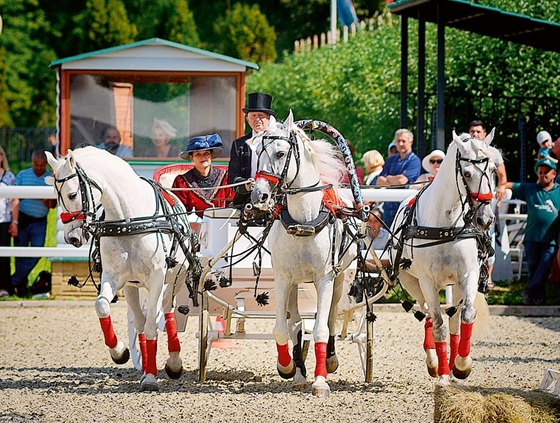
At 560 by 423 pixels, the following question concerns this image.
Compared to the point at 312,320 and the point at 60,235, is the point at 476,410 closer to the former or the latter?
the point at 312,320

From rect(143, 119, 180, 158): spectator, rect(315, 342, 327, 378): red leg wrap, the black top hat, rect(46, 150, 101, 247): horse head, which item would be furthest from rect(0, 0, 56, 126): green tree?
rect(315, 342, 327, 378): red leg wrap

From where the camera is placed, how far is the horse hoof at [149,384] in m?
→ 8.38

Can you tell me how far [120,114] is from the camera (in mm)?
13945

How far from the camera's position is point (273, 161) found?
782cm

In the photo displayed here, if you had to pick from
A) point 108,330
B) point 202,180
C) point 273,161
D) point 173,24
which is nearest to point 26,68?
point 173,24

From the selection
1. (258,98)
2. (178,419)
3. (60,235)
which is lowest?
(178,419)

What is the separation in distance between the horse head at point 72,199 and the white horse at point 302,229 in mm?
1219

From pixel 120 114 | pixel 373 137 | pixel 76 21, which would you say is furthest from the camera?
pixel 76 21

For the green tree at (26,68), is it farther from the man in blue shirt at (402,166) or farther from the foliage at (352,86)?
the man in blue shirt at (402,166)

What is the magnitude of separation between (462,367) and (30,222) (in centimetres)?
789

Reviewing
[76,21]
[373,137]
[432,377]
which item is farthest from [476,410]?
[76,21]

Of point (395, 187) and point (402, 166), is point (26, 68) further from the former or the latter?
point (395, 187)

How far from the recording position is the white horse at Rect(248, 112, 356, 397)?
790cm

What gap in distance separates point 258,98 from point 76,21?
110 ft
